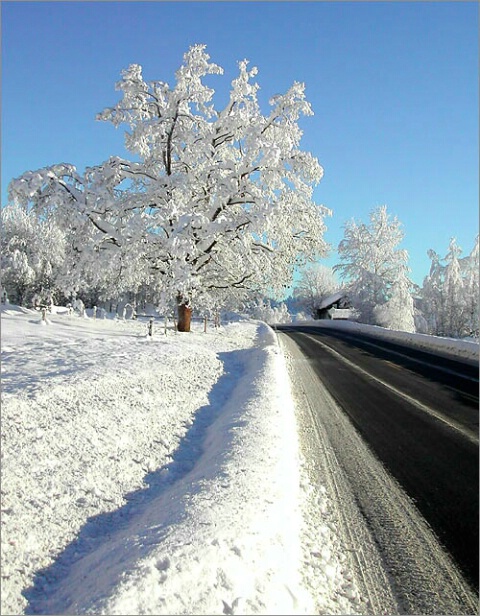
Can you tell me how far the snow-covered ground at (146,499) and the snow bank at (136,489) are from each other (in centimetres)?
1

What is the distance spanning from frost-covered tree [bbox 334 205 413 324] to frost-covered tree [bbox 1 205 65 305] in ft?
103

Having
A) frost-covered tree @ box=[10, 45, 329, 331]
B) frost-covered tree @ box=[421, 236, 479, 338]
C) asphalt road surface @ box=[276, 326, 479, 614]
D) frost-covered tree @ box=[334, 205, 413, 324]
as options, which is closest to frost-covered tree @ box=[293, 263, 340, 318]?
frost-covered tree @ box=[334, 205, 413, 324]

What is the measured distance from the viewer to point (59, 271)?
1620 cm

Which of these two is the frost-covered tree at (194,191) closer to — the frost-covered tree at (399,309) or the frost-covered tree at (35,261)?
the frost-covered tree at (35,261)

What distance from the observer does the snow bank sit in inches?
125

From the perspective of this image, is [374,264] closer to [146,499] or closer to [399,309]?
[399,309]

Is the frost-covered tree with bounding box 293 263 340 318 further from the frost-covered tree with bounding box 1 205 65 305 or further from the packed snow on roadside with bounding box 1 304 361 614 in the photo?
the packed snow on roadside with bounding box 1 304 361 614

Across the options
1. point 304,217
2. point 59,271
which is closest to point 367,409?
point 304,217

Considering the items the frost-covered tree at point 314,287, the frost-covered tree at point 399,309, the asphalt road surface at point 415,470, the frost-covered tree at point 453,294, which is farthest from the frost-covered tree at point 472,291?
the frost-covered tree at point 314,287

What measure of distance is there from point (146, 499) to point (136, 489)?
26cm

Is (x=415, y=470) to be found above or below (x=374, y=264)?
below

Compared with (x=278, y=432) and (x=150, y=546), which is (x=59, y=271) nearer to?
(x=278, y=432)

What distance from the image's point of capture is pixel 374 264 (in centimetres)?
4650

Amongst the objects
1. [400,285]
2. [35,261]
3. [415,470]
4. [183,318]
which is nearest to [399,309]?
[400,285]
